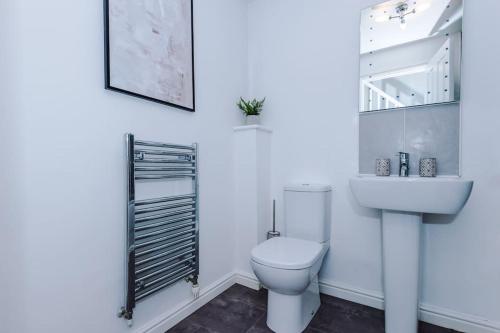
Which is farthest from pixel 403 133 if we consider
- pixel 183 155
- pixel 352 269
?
pixel 183 155

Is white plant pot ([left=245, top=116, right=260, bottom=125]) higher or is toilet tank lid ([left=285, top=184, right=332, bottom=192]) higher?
white plant pot ([left=245, top=116, right=260, bottom=125])

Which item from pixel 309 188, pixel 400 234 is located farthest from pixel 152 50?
pixel 400 234

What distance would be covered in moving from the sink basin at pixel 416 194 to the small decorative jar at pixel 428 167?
0.19 metres

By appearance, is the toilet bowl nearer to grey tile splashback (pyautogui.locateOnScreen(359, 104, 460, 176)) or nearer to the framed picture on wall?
grey tile splashback (pyautogui.locateOnScreen(359, 104, 460, 176))

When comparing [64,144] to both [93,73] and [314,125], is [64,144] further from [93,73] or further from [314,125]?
[314,125]

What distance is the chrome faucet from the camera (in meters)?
1.48

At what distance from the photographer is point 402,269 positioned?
1.30 m

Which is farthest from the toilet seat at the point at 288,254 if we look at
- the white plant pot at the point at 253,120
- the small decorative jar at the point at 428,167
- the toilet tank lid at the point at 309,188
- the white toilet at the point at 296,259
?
the white plant pot at the point at 253,120

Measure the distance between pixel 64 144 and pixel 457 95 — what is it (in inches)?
75.8

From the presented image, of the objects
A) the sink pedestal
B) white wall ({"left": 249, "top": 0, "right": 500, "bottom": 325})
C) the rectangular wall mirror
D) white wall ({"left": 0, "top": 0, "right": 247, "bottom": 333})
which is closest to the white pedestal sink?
the sink pedestal

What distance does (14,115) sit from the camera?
876 mm

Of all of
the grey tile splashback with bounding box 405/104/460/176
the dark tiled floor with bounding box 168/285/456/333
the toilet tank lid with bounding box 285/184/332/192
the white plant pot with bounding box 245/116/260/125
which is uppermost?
the white plant pot with bounding box 245/116/260/125

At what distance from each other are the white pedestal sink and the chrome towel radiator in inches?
37.7

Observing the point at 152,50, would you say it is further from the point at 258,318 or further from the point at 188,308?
the point at 258,318
